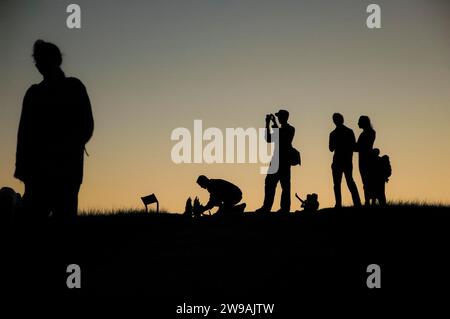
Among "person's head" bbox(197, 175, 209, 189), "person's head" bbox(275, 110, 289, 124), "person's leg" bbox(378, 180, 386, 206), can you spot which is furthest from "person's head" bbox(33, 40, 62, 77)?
"person's leg" bbox(378, 180, 386, 206)

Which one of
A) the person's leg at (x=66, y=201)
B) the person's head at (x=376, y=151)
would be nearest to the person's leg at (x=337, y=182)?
the person's head at (x=376, y=151)

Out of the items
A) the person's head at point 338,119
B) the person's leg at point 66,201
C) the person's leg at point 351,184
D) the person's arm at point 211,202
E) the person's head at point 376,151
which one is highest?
the person's head at point 338,119

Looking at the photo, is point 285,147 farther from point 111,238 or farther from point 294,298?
point 294,298

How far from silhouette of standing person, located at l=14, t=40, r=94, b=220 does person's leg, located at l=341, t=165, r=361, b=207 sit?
888 centimetres

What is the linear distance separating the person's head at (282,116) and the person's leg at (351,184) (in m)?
1.69

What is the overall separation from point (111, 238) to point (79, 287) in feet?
12.8

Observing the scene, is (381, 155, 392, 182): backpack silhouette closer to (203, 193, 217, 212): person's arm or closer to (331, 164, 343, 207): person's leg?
(331, 164, 343, 207): person's leg

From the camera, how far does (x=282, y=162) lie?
15453 millimetres

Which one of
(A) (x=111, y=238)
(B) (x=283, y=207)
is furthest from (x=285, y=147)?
(A) (x=111, y=238)

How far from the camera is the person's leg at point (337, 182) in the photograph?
15477 millimetres

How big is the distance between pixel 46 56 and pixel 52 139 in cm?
87

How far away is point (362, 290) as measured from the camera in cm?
826

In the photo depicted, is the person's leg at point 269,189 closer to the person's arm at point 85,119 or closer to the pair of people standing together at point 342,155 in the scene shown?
the pair of people standing together at point 342,155

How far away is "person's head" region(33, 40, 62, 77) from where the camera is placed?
24.3ft
